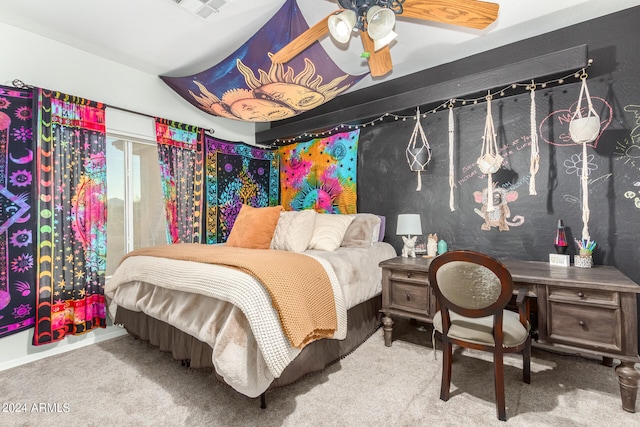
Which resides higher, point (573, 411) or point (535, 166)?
point (535, 166)

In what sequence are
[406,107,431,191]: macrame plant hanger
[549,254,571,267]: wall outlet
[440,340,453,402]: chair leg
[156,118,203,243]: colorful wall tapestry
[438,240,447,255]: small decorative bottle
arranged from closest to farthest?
[440,340,453,402]: chair leg, [549,254,571,267]: wall outlet, [438,240,447,255]: small decorative bottle, [406,107,431,191]: macrame plant hanger, [156,118,203,243]: colorful wall tapestry

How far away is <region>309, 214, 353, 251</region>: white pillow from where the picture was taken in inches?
106

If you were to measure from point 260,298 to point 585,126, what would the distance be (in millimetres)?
2397

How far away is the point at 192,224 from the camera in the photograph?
10.7 feet

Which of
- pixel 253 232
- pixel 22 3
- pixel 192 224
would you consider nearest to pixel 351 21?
pixel 253 232

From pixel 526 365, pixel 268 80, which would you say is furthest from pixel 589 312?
pixel 268 80

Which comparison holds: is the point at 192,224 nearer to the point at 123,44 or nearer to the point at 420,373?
the point at 123,44

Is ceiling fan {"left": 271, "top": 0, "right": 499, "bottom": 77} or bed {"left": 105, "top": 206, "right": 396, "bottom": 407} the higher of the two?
ceiling fan {"left": 271, "top": 0, "right": 499, "bottom": 77}

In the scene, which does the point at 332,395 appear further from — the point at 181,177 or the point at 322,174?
the point at 181,177

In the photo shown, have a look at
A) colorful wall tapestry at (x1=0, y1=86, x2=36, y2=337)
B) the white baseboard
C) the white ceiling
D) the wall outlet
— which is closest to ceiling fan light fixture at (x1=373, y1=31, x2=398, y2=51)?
the white ceiling

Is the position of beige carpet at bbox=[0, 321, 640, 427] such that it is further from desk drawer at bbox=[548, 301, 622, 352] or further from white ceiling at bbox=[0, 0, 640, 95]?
white ceiling at bbox=[0, 0, 640, 95]

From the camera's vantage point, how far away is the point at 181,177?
10.4ft

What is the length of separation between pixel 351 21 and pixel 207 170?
2.49m

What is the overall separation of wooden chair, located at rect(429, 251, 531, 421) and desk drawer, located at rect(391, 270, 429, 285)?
54cm
